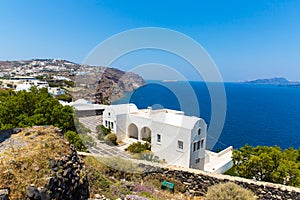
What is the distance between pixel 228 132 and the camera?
37781 millimetres

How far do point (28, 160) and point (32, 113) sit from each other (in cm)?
857

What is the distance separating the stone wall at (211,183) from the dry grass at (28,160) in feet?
12.0

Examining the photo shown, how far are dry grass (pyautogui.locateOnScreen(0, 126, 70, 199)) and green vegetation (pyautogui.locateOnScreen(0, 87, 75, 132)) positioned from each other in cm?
607

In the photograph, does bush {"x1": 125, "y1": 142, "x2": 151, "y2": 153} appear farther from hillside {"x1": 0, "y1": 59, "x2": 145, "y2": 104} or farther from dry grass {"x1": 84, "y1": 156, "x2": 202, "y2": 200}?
dry grass {"x1": 84, "y1": 156, "x2": 202, "y2": 200}

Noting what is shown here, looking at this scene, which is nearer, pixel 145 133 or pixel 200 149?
pixel 200 149

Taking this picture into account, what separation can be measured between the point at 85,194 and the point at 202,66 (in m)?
7.37

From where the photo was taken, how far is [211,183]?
648 cm

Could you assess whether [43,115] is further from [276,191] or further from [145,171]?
[276,191]

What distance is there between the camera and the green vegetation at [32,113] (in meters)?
9.98

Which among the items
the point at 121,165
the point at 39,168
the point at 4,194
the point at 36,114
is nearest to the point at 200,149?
the point at 121,165

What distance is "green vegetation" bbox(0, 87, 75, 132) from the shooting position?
9.98 metres

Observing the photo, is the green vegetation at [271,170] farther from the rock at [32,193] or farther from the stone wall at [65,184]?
the rock at [32,193]

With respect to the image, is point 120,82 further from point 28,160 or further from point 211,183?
point 28,160

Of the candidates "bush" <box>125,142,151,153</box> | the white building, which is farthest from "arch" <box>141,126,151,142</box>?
"bush" <box>125,142,151,153</box>
